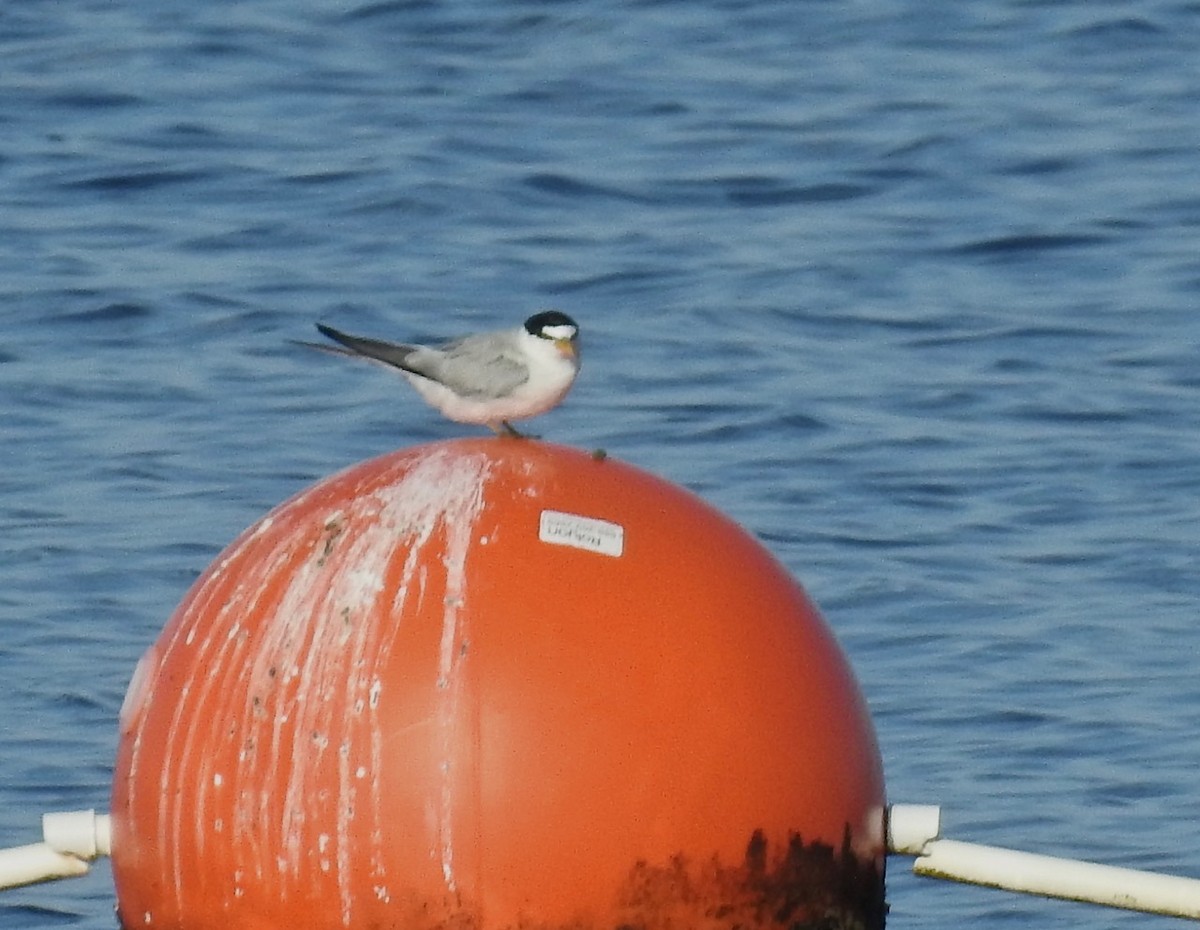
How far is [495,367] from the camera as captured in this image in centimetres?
698

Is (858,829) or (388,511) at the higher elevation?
(388,511)

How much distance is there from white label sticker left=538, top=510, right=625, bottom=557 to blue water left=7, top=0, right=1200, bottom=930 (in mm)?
2794

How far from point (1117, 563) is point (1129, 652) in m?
1.08

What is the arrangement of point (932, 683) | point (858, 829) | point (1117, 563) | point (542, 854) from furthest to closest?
point (1117, 563) < point (932, 683) < point (858, 829) < point (542, 854)

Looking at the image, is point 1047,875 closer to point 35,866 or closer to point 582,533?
point 582,533

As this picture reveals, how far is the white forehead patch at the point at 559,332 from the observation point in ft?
23.1

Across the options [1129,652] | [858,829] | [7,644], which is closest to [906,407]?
[1129,652]

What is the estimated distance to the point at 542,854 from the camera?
568cm

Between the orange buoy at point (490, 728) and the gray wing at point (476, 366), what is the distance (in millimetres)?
856

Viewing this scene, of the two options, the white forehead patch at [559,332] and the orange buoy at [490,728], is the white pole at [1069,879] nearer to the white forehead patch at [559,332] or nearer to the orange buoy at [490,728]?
the orange buoy at [490,728]

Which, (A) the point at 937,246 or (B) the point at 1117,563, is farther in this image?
(A) the point at 937,246

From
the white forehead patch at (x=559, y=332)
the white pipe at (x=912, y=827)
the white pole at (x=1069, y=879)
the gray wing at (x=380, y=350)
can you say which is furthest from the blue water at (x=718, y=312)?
the white forehead patch at (x=559, y=332)

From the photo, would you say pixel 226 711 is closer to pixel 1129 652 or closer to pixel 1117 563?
pixel 1129 652

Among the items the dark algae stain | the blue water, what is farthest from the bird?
the blue water
